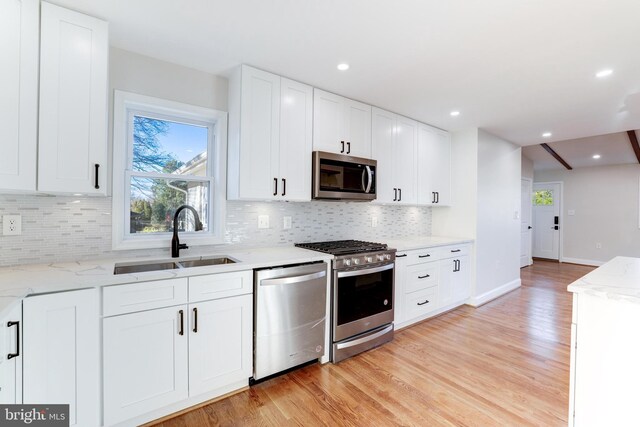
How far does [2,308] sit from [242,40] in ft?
6.35

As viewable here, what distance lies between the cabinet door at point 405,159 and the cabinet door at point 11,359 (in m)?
3.26

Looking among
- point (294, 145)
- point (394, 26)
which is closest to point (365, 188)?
point (294, 145)

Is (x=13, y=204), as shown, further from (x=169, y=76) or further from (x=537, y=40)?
(x=537, y=40)

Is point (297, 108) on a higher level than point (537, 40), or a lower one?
lower

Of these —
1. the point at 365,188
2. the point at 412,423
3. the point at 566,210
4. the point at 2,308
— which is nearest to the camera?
the point at 2,308

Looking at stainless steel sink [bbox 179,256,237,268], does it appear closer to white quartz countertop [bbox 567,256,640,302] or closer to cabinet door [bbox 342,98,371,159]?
cabinet door [bbox 342,98,371,159]

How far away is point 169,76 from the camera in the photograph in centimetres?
237

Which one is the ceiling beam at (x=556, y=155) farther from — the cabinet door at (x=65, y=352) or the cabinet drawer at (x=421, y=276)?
the cabinet door at (x=65, y=352)

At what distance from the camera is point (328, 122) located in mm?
2875

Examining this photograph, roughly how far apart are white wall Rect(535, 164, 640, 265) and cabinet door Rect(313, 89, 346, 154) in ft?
23.9

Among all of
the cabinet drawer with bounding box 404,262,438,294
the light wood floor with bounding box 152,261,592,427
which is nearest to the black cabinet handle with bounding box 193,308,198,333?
the light wood floor with bounding box 152,261,592,427

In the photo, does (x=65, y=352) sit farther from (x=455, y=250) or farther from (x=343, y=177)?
(x=455, y=250)

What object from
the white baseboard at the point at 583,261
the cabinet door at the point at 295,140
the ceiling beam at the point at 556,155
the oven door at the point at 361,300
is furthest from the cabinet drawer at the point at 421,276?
the white baseboard at the point at 583,261

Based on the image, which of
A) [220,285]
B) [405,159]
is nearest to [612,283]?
[220,285]
